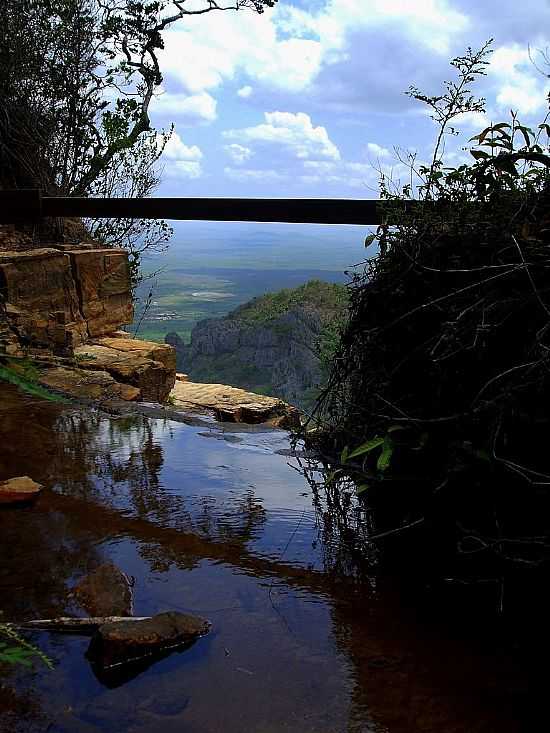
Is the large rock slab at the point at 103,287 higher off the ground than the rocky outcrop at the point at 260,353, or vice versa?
the large rock slab at the point at 103,287

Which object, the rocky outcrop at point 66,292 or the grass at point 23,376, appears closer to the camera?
A: the grass at point 23,376

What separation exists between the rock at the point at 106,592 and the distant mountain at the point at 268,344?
5.53 metres

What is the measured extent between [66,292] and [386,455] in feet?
17.4

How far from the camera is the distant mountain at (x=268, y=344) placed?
31.9 feet

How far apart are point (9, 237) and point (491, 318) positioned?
687 centimetres

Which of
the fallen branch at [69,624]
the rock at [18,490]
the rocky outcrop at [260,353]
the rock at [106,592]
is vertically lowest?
the rocky outcrop at [260,353]

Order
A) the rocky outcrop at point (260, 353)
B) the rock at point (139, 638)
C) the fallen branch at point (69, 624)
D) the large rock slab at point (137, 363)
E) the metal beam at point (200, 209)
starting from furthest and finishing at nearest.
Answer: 1. the rocky outcrop at point (260, 353)
2. the large rock slab at point (137, 363)
3. the metal beam at point (200, 209)
4. the fallen branch at point (69, 624)
5. the rock at point (139, 638)

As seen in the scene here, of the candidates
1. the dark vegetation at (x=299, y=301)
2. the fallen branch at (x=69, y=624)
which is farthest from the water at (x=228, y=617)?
the dark vegetation at (x=299, y=301)

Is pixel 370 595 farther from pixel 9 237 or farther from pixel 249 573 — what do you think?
pixel 9 237

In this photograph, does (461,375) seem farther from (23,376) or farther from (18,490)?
(18,490)

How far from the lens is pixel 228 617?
211 centimetres

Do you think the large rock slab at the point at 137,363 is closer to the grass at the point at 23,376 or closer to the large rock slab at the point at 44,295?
the large rock slab at the point at 44,295

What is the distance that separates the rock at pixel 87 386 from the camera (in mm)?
4945

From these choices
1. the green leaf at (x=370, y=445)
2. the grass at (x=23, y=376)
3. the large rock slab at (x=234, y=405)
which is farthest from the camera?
the large rock slab at (x=234, y=405)
